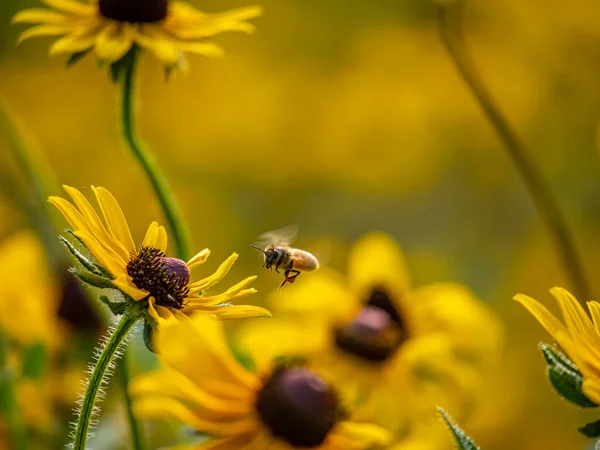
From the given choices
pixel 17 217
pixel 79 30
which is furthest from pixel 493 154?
pixel 79 30

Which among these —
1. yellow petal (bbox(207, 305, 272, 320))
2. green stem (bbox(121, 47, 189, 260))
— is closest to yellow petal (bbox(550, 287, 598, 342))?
yellow petal (bbox(207, 305, 272, 320))

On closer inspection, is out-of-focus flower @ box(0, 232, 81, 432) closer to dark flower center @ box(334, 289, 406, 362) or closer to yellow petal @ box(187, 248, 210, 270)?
dark flower center @ box(334, 289, 406, 362)

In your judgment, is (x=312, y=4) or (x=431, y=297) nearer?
(x=431, y=297)

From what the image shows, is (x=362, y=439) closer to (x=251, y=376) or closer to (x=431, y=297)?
(x=251, y=376)

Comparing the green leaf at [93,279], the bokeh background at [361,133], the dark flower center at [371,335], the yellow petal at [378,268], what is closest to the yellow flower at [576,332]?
the green leaf at [93,279]

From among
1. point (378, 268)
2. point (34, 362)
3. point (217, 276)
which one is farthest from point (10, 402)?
point (378, 268)

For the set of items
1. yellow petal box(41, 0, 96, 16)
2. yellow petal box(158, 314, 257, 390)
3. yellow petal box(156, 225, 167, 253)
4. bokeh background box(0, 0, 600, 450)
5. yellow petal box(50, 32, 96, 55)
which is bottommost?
bokeh background box(0, 0, 600, 450)

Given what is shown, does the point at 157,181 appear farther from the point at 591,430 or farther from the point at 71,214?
the point at 591,430
